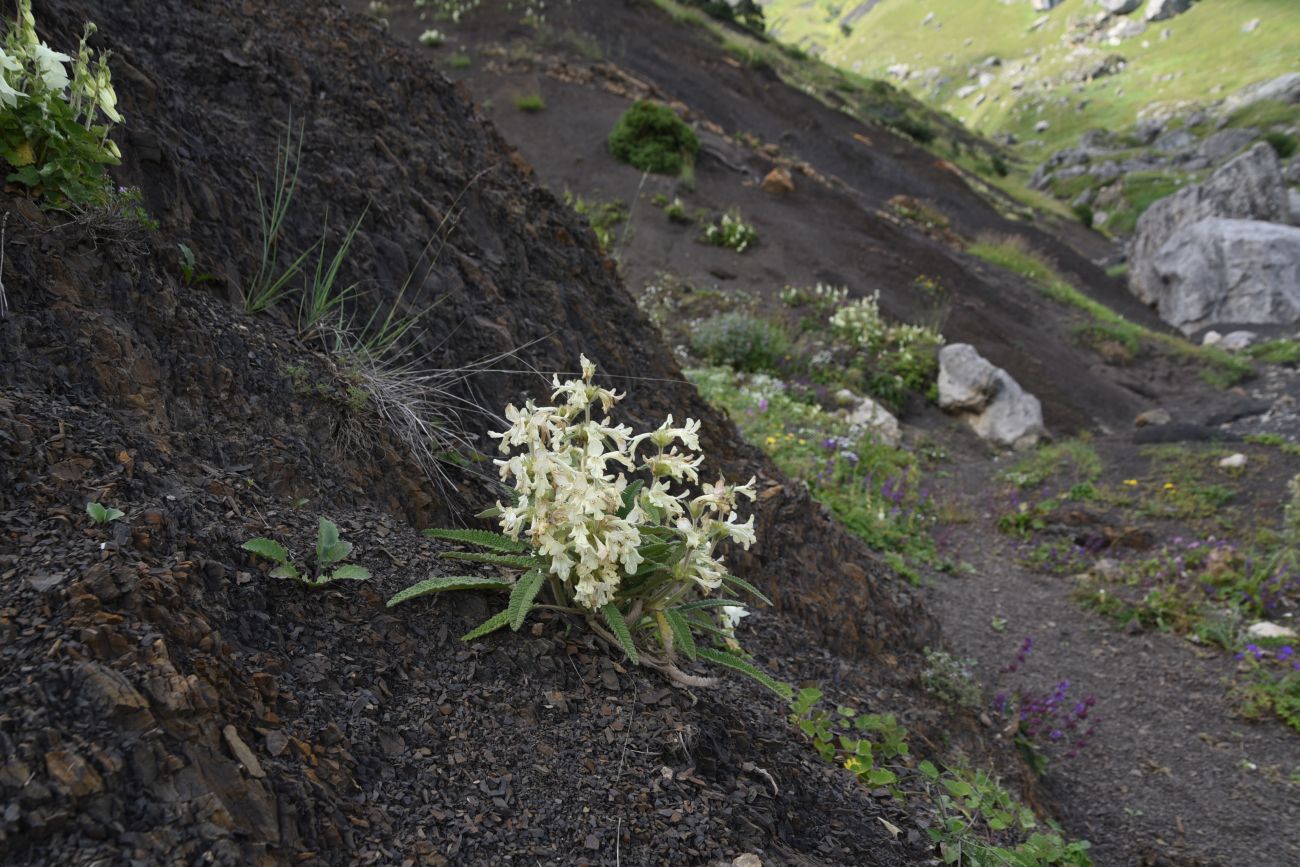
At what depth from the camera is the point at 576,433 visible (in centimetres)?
207

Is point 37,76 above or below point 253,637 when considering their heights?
above

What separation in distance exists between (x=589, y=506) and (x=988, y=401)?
369 inches

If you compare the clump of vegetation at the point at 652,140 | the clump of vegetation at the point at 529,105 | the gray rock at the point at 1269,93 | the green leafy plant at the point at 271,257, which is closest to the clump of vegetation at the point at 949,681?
the green leafy plant at the point at 271,257

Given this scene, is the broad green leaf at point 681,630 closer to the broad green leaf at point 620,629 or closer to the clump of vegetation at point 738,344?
the broad green leaf at point 620,629

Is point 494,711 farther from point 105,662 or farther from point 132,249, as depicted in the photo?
point 132,249

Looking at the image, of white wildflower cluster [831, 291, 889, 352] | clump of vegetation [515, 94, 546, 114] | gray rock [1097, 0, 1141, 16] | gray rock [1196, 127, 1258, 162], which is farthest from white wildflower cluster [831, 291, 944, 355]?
gray rock [1097, 0, 1141, 16]

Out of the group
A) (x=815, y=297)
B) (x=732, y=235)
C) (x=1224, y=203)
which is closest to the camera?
(x=815, y=297)

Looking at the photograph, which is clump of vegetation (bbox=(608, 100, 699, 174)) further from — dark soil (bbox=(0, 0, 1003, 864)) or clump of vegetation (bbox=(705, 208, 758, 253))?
dark soil (bbox=(0, 0, 1003, 864))

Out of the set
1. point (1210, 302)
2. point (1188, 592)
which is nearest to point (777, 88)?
point (1210, 302)

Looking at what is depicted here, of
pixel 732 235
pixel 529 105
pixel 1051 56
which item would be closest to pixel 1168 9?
pixel 1051 56

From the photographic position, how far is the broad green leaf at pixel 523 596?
2.00 metres

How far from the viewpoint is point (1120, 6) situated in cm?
6981

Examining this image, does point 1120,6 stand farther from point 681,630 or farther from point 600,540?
point 600,540

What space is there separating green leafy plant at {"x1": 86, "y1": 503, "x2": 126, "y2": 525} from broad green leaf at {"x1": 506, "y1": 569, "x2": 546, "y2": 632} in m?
0.85
